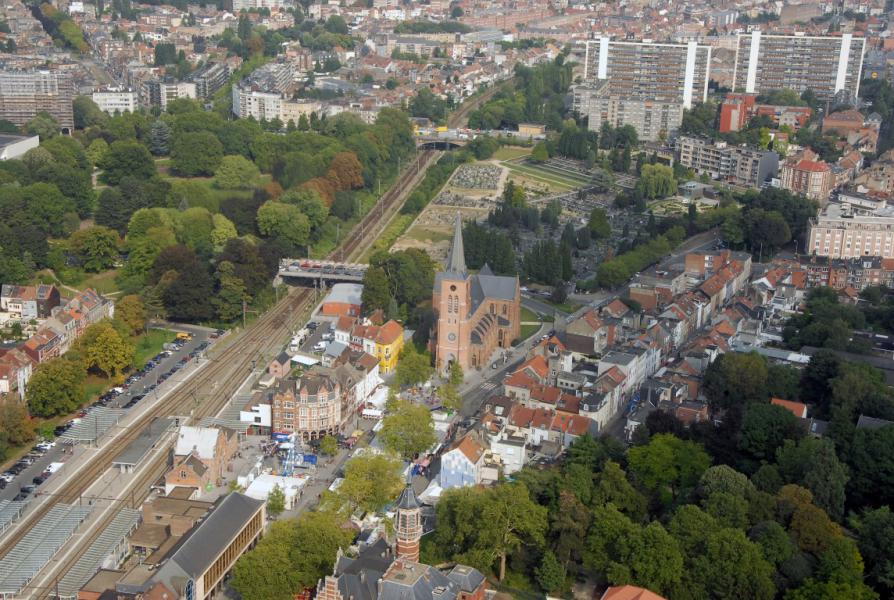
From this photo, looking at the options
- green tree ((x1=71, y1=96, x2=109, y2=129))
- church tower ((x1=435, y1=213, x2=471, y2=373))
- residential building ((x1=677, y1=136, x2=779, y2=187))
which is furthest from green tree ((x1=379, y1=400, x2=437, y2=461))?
green tree ((x1=71, y1=96, x2=109, y2=129))

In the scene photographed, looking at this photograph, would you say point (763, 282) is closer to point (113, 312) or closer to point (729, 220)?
point (729, 220)

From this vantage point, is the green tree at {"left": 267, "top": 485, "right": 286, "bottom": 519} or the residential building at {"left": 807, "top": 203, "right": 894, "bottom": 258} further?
the residential building at {"left": 807, "top": 203, "right": 894, "bottom": 258}

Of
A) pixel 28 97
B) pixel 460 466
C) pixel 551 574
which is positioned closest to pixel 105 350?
pixel 460 466

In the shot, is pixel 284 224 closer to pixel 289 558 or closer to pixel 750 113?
pixel 289 558

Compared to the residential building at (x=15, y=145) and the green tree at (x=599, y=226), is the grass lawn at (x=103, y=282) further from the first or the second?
the green tree at (x=599, y=226)

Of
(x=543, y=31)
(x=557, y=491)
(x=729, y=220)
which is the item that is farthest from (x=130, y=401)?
(x=543, y=31)

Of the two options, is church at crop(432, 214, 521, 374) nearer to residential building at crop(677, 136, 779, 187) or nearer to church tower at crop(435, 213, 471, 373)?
church tower at crop(435, 213, 471, 373)

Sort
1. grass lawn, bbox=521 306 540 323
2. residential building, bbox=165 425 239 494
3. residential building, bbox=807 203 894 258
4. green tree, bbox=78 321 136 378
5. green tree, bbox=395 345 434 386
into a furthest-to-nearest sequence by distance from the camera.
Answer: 1. residential building, bbox=807 203 894 258
2. grass lawn, bbox=521 306 540 323
3. green tree, bbox=78 321 136 378
4. green tree, bbox=395 345 434 386
5. residential building, bbox=165 425 239 494

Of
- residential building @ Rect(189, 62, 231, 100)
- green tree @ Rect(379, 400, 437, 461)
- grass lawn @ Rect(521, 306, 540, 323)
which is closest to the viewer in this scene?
green tree @ Rect(379, 400, 437, 461)
